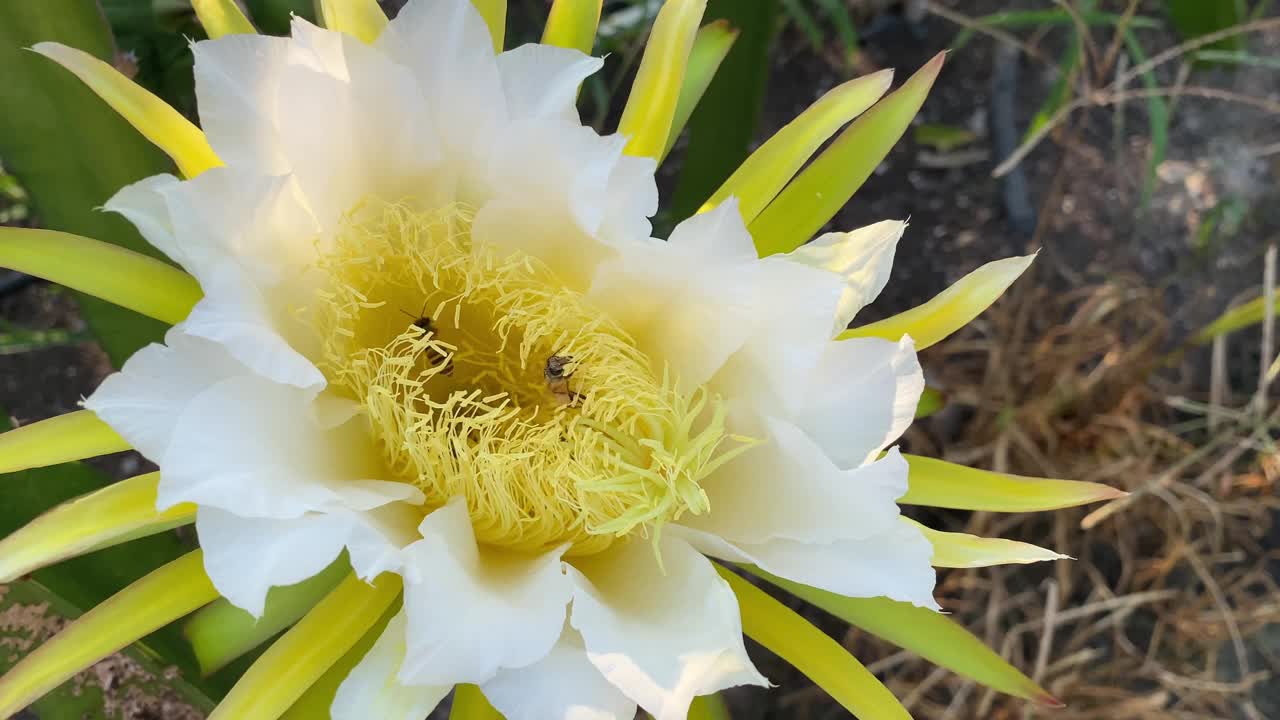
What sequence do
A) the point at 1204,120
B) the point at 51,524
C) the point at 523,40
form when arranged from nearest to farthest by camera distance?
the point at 51,524
the point at 523,40
the point at 1204,120

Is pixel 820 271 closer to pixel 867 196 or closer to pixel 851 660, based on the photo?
pixel 851 660

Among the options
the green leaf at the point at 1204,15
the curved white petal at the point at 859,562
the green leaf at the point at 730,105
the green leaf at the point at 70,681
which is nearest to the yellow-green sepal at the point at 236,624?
the green leaf at the point at 70,681

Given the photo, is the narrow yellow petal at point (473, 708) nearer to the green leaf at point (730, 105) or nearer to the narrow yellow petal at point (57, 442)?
the narrow yellow petal at point (57, 442)

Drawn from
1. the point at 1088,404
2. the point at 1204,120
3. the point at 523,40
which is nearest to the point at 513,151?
the point at 523,40

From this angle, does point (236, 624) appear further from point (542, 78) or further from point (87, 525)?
point (542, 78)

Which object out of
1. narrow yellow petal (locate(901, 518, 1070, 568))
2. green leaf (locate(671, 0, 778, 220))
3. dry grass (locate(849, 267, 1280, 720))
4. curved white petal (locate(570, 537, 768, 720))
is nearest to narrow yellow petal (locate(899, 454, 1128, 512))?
narrow yellow petal (locate(901, 518, 1070, 568))

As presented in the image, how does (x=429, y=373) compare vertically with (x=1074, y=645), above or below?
above

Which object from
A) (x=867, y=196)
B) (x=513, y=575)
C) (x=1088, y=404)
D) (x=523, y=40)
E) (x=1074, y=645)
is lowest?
(x=1074, y=645)
